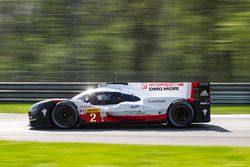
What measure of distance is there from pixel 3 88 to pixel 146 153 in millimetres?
11382


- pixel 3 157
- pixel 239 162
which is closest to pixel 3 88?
pixel 3 157

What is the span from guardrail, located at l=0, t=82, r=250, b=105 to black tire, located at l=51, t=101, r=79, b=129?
18.1 ft

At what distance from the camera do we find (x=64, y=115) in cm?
1270

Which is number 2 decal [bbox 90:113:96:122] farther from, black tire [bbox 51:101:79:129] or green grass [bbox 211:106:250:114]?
green grass [bbox 211:106:250:114]

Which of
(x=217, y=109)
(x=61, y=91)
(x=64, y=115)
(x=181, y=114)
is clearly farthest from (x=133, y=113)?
(x=61, y=91)

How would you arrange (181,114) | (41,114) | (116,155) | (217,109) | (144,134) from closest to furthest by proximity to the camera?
(116,155) → (144,134) → (41,114) → (181,114) → (217,109)

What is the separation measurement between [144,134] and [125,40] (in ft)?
39.4

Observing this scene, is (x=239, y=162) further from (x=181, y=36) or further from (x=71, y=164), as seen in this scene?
(x=181, y=36)

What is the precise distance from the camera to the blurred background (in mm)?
21891

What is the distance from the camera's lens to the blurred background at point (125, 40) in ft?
71.8

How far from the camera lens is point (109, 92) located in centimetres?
1277

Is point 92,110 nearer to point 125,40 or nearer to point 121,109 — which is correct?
point 121,109

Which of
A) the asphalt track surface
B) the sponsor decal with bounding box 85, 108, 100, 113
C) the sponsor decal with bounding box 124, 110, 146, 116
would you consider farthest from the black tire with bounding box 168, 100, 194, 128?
the sponsor decal with bounding box 85, 108, 100, 113

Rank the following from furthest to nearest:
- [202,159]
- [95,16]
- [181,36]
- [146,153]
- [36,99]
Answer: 1. [95,16]
2. [181,36]
3. [36,99]
4. [146,153]
5. [202,159]
